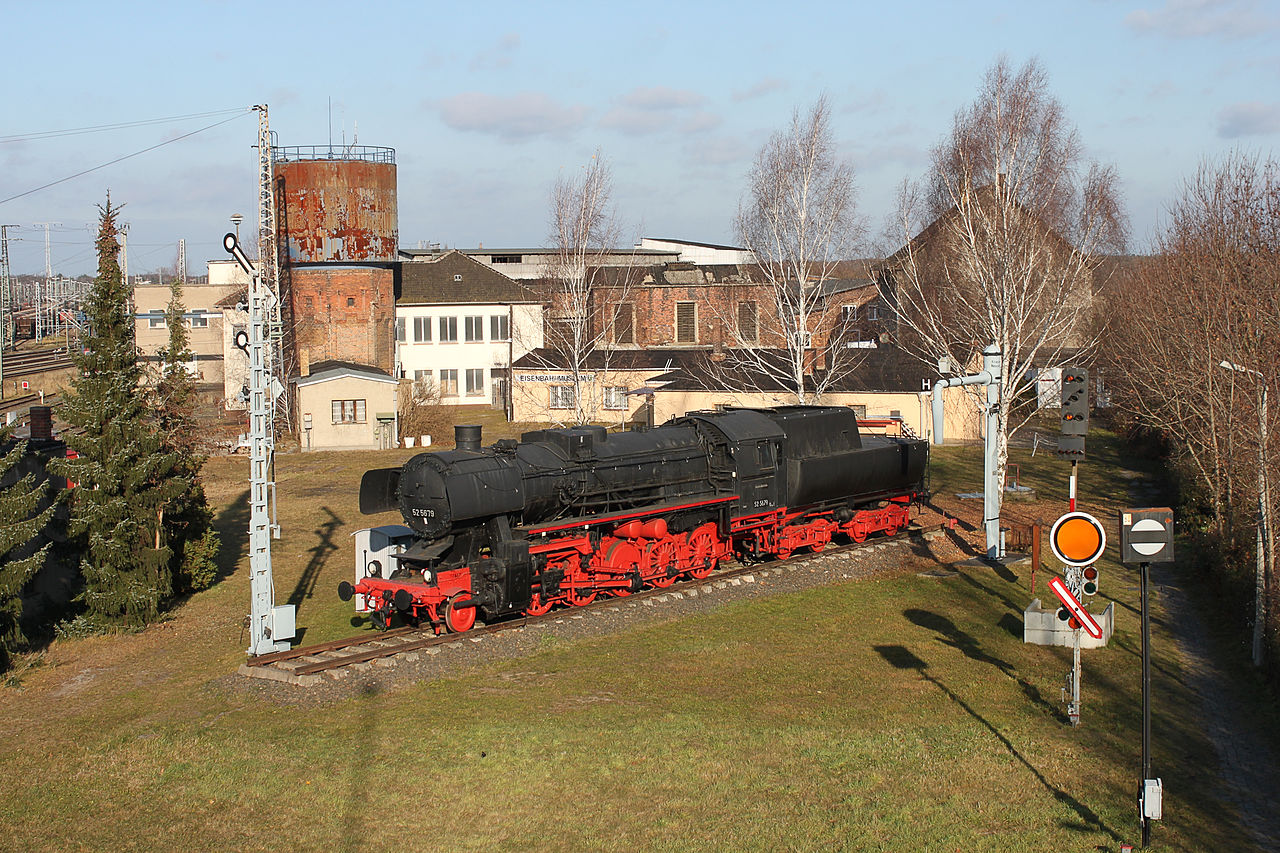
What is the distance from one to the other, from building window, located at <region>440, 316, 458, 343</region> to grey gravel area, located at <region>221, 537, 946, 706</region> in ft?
137

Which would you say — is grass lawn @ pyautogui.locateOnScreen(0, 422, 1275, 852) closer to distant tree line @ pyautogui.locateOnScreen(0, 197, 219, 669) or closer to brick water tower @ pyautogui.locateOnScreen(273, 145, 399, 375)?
distant tree line @ pyautogui.locateOnScreen(0, 197, 219, 669)

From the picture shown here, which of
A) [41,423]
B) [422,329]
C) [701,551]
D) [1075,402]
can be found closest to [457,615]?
[701,551]

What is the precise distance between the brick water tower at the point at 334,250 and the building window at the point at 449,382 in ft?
34.9

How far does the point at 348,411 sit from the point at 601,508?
90.5 ft

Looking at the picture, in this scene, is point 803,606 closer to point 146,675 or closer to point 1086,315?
point 146,675

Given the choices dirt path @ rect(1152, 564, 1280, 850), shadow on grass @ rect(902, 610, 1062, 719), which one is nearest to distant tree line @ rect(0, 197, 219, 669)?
shadow on grass @ rect(902, 610, 1062, 719)

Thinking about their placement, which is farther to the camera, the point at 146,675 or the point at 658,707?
the point at 146,675

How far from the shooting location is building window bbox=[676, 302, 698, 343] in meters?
59.8

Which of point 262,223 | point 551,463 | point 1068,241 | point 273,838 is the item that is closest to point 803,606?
point 551,463

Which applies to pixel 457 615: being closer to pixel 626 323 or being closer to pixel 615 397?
pixel 615 397

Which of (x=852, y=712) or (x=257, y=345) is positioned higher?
(x=257, y=345)

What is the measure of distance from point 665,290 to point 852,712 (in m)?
48.3

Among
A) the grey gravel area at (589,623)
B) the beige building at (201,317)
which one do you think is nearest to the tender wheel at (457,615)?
the grey gravel area at (589,623)

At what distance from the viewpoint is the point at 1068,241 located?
31.8 m
